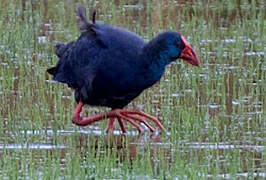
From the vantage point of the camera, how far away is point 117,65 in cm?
805

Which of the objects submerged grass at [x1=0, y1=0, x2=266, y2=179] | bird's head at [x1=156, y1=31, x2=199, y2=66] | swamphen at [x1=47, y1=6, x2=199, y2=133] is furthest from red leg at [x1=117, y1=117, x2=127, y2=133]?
bird's head at [x1=156, y1=31, x2=199, y2=66]

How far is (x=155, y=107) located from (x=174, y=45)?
1483mm

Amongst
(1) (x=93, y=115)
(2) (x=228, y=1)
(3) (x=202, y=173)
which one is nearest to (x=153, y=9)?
(2) (x=228, y=1)

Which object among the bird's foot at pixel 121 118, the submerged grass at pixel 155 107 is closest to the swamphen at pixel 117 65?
the bird's foot at pixel 121 118

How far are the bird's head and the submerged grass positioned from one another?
68 cm

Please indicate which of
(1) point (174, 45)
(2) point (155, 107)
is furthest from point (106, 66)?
(2) point (155, 107)

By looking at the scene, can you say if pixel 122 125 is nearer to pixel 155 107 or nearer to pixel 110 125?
pixel 110 125

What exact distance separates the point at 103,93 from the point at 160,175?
1.36 metres

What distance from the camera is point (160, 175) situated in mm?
7129

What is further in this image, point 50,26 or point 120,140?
point 50,26

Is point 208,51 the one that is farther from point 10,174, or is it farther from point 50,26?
point 10,174

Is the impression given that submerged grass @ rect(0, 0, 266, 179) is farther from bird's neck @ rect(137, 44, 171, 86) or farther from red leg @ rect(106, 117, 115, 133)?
bird's neck @ rect(137, 44, 171, 86)

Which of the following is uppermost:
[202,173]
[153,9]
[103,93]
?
[153,9]

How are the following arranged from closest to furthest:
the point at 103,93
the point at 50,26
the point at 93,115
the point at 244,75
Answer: the point at 103,93, the point at 93,115, the point at 244,75, the point at 50,26
